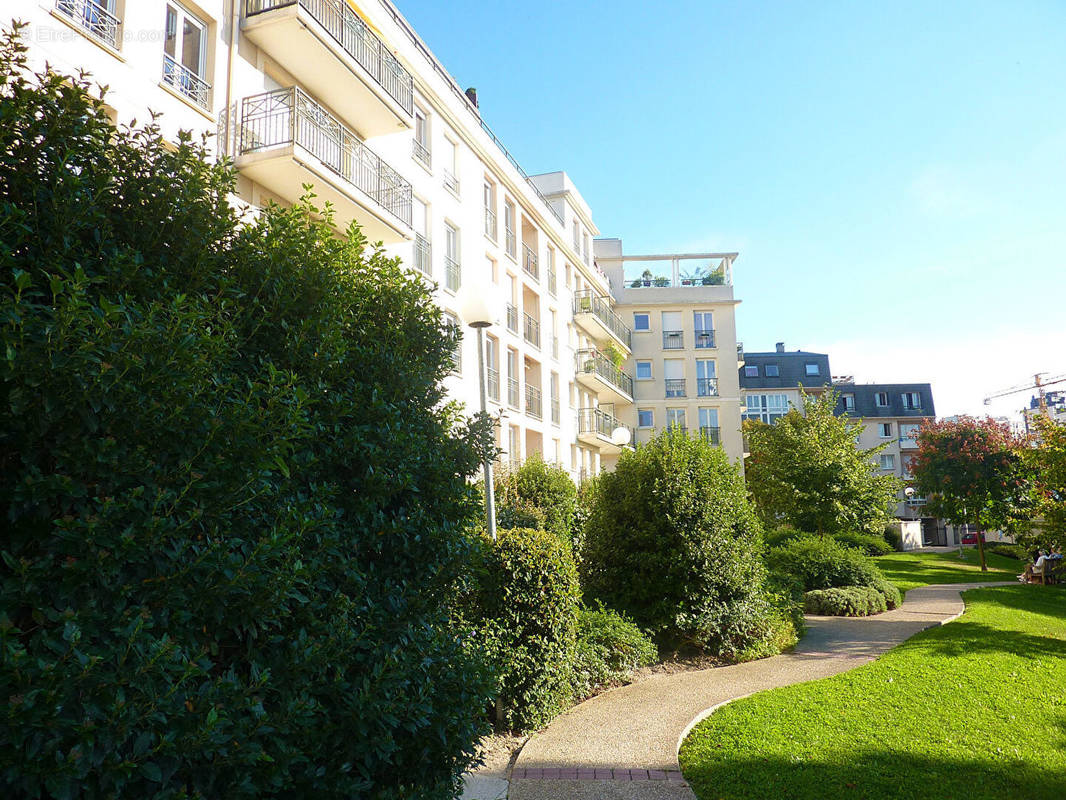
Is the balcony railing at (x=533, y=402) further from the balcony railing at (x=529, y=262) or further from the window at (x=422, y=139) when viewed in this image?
the window at (x=422, y=139)

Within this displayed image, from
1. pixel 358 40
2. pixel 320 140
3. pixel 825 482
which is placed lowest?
pixel 825 482

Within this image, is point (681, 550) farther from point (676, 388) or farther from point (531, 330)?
point (676, 388)

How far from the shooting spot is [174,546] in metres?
2.94

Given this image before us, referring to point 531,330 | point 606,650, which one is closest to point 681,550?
point 606,650

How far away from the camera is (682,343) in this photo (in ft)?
138

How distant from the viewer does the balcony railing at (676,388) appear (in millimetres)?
41500

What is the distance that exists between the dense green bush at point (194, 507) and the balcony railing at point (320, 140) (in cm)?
941

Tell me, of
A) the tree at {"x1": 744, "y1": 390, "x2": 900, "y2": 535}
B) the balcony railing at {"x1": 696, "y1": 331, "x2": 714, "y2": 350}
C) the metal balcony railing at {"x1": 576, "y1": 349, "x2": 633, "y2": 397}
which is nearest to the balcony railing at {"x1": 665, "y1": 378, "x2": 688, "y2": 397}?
the balcony railing at {"x1": 696, "y1": 331, "x2": 714, "y2": 350}

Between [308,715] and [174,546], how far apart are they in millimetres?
1040

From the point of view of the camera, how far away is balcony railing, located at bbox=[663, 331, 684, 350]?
138ft

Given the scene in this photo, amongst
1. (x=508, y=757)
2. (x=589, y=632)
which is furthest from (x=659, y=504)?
(x=508, y=757)

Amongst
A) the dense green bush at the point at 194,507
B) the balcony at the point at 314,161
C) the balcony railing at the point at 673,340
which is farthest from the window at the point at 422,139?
the balcony railing at the point at 673,340

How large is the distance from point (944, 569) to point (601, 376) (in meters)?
16.1

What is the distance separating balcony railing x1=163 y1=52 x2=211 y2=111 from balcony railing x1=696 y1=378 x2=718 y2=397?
33.1m
